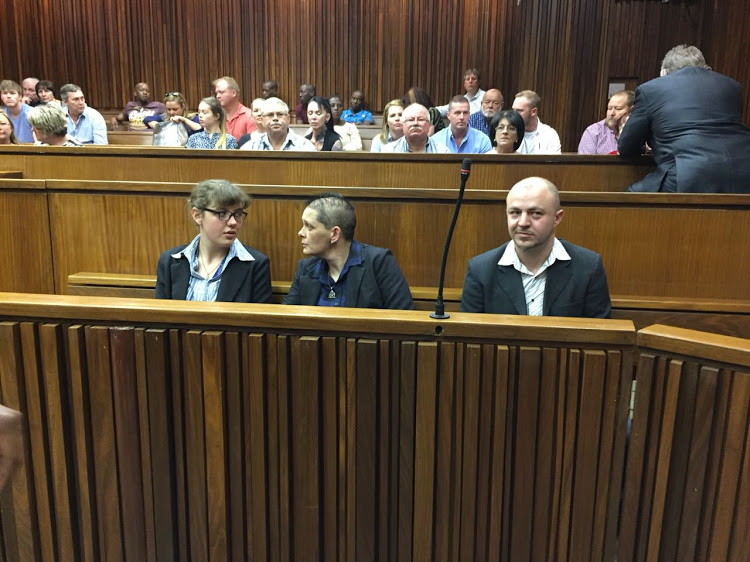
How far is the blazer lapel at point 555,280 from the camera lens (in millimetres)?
1512

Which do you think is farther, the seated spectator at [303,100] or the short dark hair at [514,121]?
the seated spectator at [303,100]

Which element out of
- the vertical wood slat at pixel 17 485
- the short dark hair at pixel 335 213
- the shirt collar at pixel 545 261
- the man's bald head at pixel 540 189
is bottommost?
the vertical wood slat at pixel 17 485

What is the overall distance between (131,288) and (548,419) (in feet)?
4.82

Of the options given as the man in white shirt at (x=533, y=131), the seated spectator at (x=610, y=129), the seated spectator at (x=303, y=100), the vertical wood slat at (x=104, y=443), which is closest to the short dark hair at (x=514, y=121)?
the man in white shirt at (x=533, y=131)

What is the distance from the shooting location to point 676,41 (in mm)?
5039

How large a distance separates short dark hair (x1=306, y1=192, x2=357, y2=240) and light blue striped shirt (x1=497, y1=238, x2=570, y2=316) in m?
0.44

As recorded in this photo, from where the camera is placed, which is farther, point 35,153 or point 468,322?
point 35,153

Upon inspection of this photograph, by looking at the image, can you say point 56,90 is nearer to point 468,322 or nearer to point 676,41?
point 676,41

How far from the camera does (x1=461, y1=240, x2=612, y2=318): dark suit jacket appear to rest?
1.51 metres

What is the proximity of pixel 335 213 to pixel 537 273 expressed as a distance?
56cm

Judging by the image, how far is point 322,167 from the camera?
246 cm

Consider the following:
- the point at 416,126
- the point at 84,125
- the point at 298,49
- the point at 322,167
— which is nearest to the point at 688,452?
the point at 322,167

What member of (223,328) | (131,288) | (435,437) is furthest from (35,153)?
(435,437)

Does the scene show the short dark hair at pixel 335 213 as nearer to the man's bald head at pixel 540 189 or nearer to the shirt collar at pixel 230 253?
the shirt collar at pixel 230 253
